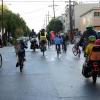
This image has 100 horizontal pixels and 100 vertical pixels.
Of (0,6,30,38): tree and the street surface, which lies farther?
(0,6,30,38): tree

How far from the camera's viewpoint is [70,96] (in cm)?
1226

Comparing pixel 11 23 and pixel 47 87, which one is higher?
pixel 11 23

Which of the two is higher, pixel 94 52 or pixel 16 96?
pixel 94 52

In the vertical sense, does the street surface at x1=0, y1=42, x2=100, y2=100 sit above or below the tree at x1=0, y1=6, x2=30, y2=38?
below

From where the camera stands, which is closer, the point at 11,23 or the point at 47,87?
the point at 47,87

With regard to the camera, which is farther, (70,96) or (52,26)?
(52,26)

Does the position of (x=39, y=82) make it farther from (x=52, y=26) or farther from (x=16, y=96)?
(x=52, y=26)

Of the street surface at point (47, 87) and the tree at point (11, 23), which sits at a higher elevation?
the tree at point (11, 23)

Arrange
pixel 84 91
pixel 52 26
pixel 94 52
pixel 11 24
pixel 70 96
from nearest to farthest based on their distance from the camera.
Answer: pixel 70 96
pixel 84 91
pixel 94 52
pixel 11 24
pixel 52 26

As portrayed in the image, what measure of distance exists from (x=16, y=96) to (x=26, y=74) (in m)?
6.51

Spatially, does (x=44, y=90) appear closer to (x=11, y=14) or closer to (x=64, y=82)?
(x=64, y=82)

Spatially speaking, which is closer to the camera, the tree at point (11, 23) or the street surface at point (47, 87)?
the street surface at point (47, 87)

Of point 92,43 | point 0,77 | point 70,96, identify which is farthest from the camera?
point 0,77

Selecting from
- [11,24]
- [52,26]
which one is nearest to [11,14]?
[11,24]
